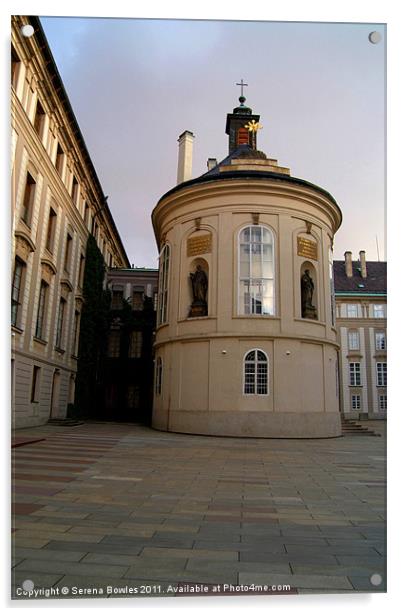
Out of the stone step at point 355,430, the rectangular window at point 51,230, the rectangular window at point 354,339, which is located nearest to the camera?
the rectangular window at point 354,339

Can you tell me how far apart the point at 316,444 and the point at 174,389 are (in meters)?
6.22

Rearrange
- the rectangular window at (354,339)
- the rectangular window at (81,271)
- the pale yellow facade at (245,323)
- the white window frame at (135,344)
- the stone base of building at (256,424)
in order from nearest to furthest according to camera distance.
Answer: the rectangular window at (354,339), the stone base of building at (256,424), the pale yellow facade at (245,323), the rectangular window at (81,271), the white window frame at (135,344)

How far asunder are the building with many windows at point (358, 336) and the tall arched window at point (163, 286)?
785 centimetres

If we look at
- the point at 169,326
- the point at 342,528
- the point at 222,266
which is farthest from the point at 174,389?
the point at 342,528

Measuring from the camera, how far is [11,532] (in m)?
3.26

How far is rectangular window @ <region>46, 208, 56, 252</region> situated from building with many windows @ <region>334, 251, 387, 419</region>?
41.5 feet

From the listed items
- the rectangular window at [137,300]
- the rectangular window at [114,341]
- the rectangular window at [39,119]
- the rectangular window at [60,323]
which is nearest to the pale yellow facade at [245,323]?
the rectangular window at [60,323]

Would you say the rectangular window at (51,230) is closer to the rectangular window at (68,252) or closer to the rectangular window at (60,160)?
the rectangular window at (60,160)

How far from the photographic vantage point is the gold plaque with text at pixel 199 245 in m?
19.7

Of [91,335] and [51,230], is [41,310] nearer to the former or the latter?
[51,230]

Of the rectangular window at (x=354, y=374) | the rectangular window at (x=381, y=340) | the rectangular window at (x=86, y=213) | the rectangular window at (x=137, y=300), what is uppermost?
the rectangular window at (x=86, y=213)

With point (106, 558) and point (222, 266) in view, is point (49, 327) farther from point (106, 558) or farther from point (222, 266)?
point (106, 558)

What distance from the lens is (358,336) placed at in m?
9.27

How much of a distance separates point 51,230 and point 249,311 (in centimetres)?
975
